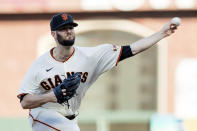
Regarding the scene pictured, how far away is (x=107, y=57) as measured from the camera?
7031 mm

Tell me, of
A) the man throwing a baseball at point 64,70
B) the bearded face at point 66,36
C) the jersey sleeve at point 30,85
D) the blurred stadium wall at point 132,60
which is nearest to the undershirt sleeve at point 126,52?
the man throwing a baseball at point 64,70

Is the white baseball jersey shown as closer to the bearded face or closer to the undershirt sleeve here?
the undershirt sleeve

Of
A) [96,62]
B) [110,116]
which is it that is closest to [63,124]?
[96,62]

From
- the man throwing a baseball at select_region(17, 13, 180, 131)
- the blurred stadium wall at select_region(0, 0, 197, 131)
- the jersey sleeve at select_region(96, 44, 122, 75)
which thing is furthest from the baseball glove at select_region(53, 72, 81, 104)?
the blurred stadium wall at select_region(0, 0, 197, 131)

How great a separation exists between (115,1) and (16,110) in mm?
3518

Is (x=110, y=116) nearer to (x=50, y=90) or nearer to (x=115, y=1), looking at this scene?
(x=115, y=1)

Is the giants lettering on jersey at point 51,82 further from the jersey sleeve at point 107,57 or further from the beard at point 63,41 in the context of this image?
the jersey sleeve at point 107,57

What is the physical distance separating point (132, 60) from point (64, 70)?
7.94m

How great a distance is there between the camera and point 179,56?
14.8m

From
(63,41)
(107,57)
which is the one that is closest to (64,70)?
(63,41)

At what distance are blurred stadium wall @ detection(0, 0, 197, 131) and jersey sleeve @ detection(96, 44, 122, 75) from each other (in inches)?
293

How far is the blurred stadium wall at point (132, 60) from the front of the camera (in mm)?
14594

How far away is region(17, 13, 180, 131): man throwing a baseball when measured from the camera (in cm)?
662

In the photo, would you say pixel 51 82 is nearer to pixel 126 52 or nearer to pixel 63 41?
pixel 63 41
